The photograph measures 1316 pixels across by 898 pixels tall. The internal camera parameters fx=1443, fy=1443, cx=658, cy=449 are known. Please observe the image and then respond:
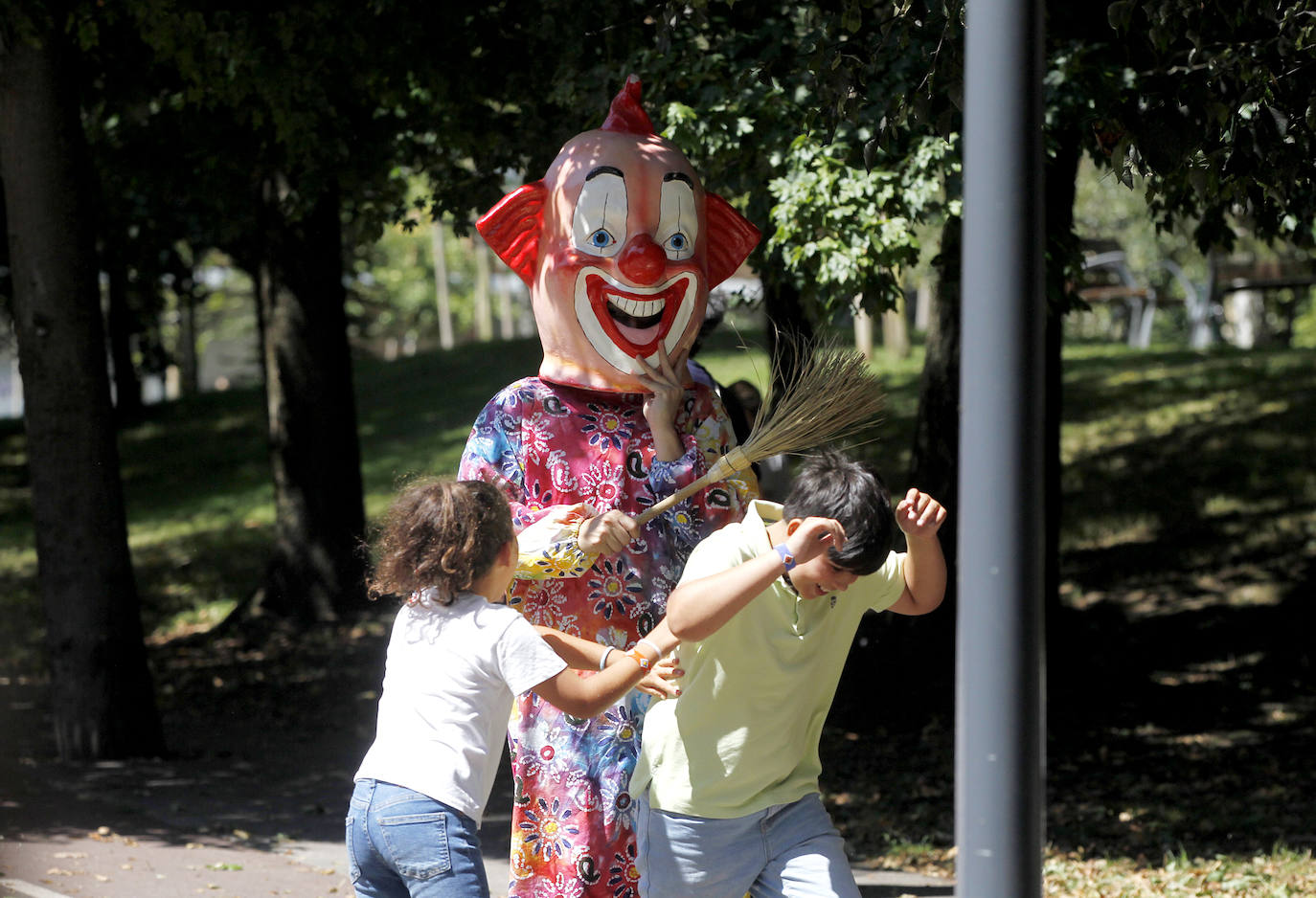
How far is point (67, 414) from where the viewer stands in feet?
23.6

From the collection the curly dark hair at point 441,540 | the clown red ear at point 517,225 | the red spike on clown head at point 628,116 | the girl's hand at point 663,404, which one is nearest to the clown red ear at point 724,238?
the red spike on clown head at point 628,116

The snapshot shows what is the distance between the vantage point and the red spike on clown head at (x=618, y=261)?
153 inches

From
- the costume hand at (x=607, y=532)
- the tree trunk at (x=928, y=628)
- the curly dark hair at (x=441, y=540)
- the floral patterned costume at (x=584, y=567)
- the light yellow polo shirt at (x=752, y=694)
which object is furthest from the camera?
the tree trunk at (x=928, y=628)

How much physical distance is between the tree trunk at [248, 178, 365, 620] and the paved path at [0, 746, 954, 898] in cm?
257

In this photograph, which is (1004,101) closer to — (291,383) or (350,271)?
(291,383)

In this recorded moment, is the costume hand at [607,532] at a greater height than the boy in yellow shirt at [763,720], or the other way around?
the costume hand at [607,532]

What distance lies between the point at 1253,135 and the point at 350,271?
21.5 metres

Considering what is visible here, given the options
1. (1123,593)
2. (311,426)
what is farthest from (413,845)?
(1123,593)

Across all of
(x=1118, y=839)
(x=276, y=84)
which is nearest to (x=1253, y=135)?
(x=1118, y=839)

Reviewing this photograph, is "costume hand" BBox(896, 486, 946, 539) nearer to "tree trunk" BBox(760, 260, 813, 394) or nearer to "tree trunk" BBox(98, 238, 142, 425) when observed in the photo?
"tree trunk" BBox(760, 260, 813, 394)

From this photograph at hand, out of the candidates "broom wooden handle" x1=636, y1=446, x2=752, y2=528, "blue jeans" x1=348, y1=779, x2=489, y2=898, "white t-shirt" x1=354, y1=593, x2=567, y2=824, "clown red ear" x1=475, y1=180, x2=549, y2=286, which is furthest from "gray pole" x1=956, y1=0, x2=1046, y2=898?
"clown red ear" x1=475, y1=180, x2=549, y2=286

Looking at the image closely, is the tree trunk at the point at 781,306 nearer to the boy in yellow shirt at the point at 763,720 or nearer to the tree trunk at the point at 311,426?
the boy in yellow shirt at the point at 763,720

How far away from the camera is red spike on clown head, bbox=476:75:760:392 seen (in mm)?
3891

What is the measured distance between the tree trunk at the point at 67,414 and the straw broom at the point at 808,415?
14.9 ft
